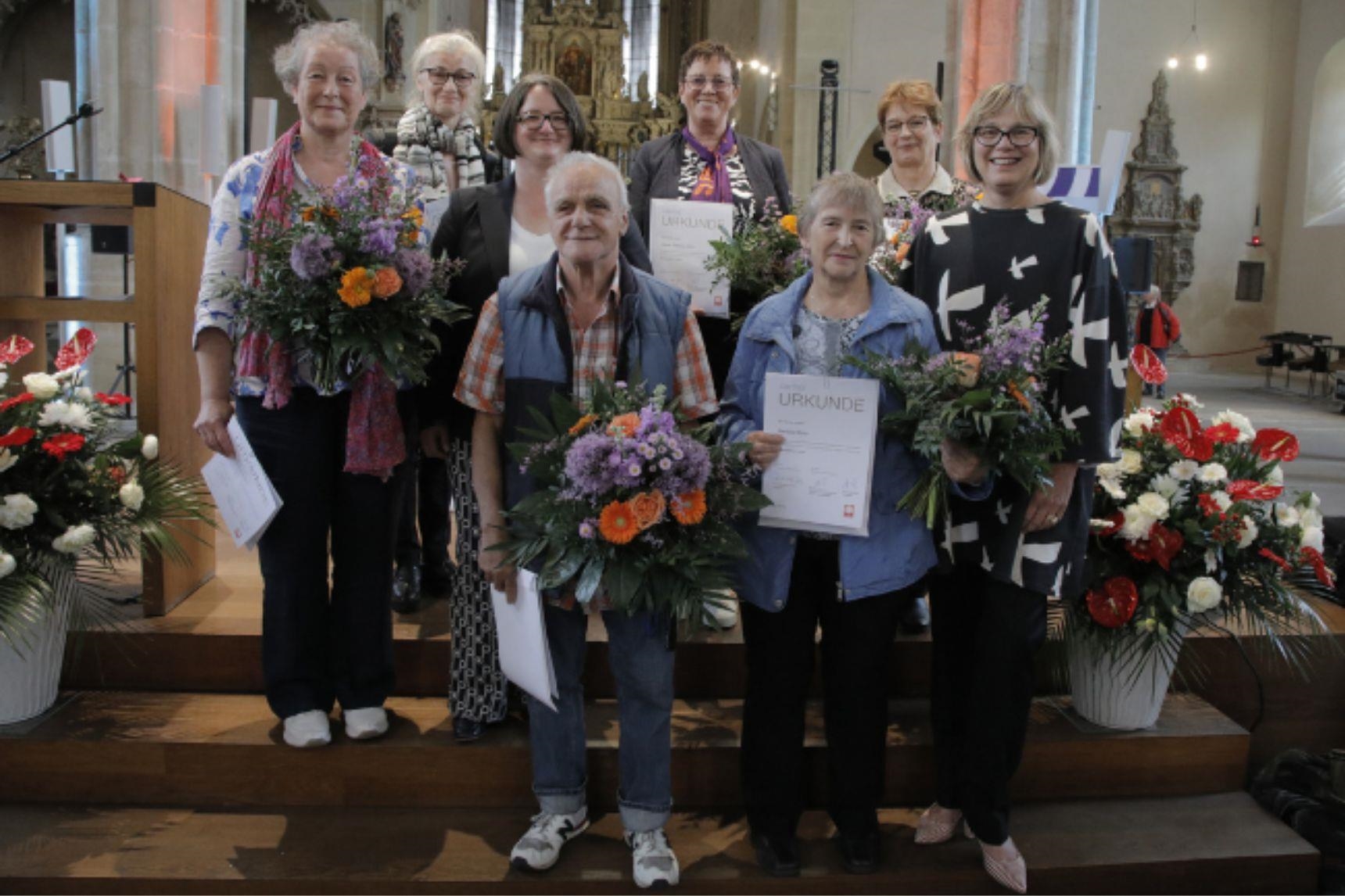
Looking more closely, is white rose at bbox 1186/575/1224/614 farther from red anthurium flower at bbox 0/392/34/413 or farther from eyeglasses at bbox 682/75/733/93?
red anthurium flower at bbox 0/392/34/413

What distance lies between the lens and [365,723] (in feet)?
8.83

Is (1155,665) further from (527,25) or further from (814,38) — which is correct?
(527,25)

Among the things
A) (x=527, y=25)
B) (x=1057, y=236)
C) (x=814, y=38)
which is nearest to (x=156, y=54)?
(x=1057, y=236)

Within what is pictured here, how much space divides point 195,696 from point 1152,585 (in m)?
2.60

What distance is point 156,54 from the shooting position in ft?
21.9

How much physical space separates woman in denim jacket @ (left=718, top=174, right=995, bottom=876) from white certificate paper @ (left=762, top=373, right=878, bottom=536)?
0.17 feet

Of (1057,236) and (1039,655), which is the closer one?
(1057,236)

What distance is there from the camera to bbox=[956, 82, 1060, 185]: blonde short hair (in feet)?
7.36

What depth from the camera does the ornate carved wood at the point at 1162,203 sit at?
1616 cm

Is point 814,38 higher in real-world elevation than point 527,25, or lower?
lower

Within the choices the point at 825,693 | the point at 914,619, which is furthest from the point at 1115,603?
the point at 825,693

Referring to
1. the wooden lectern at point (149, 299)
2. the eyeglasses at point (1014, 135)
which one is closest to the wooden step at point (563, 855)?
the wooden lectern at point (149, 299)

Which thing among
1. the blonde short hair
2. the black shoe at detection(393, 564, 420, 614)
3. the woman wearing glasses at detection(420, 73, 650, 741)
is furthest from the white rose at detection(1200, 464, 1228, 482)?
the black shoe at detection(393, 564, 420, 614)

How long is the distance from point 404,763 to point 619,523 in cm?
107
